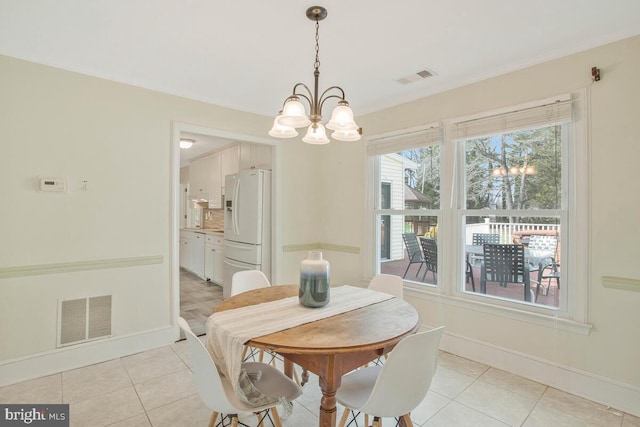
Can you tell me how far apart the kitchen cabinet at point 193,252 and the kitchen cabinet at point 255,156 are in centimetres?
188

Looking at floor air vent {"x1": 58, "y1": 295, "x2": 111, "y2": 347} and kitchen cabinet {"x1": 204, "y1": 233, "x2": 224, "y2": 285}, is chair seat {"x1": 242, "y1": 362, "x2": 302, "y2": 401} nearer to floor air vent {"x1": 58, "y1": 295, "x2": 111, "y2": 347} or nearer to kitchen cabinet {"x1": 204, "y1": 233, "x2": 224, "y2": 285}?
floor air vent {"x1": 58, "y1": 295, "x2": 111, "y2": 347}

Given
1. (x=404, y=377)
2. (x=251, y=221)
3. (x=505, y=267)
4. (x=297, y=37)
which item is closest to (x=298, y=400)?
(x=404, y=377)

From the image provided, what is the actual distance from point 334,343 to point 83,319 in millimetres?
2515

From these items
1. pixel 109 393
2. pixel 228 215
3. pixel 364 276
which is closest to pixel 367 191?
pixel 364 276

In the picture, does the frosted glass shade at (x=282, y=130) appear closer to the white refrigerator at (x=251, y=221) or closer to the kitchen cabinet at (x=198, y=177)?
the white refrigerator at (x=251, y=221)

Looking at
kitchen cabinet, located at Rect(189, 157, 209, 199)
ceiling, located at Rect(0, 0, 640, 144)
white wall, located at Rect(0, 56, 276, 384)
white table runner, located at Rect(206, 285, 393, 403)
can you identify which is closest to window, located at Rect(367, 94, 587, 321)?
ceiling, located at Rect(0, 0, 640, 144)

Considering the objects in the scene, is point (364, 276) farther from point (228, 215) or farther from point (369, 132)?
point (228, 215)

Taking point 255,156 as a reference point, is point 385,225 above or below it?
A: below

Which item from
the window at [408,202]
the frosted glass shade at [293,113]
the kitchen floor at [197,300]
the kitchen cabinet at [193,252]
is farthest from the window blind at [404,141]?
the kitchen cabinet at [193,252]

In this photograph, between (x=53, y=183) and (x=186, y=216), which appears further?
(x=186, y=216)

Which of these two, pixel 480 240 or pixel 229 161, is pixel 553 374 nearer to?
pixel 480 240

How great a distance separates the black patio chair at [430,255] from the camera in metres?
3.20

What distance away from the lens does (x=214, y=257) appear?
5461mm

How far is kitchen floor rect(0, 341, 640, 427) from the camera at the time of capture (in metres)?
2.02
